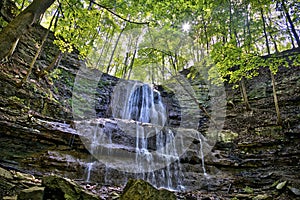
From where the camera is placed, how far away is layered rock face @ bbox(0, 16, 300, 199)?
5.44 m

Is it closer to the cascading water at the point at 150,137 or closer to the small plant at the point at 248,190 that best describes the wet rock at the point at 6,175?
the cascading water at the point at 150,137

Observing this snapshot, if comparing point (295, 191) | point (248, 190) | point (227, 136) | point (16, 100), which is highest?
point (16, 100)

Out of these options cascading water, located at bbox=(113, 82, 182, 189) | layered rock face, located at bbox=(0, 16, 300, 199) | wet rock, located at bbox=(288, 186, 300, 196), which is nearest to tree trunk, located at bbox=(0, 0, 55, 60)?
layered rock face, located at bbox=(0, 16, 300, 199)

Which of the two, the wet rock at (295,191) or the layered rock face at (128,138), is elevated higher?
the layered rock face at (128,138)

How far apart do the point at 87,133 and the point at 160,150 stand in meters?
3.00

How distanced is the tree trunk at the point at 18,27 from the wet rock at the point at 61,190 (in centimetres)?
181

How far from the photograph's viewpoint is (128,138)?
26.1ft

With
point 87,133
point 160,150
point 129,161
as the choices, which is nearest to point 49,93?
point 87,133

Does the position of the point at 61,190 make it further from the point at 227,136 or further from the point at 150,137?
the point at 227,136

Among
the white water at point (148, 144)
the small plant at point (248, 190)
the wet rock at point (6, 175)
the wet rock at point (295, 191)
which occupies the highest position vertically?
the white water at point (148, 144)

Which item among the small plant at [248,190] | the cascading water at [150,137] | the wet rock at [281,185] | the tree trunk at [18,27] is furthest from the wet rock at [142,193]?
the wet rock at [281,185]

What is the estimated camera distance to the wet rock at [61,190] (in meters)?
2.82

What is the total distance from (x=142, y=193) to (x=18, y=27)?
2.87 m

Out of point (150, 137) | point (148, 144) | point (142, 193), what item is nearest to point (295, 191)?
point (142, 193)
